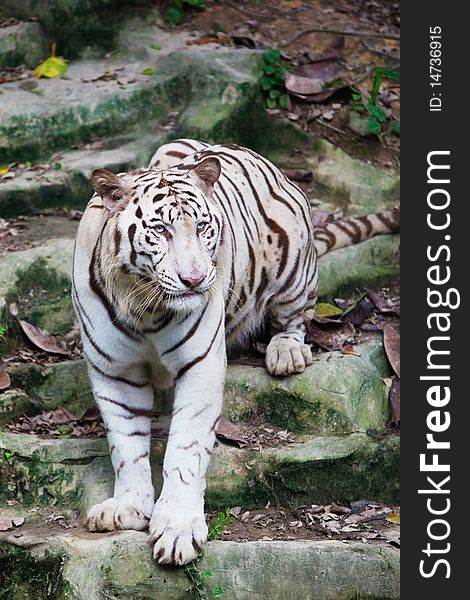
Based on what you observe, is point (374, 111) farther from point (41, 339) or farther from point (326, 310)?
point (41, 339)

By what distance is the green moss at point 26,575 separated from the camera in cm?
430

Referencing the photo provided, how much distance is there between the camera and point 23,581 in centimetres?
440

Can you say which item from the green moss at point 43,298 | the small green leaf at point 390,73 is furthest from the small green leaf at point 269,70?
the green moss at point 43,298

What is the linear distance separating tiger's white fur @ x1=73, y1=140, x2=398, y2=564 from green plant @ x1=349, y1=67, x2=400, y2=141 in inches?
108

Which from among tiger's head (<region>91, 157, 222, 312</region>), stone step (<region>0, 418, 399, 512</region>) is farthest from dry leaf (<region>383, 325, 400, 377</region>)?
tiger's head (<region>91, 157, 222, 312</region>)

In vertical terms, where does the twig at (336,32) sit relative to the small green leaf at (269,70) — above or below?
above

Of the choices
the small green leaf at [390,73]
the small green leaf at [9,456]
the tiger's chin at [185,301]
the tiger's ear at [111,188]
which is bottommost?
the small green leaf at [9,456]

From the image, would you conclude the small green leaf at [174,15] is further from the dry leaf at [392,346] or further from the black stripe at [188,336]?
the black stripe at [188,336]

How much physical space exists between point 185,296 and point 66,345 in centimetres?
183

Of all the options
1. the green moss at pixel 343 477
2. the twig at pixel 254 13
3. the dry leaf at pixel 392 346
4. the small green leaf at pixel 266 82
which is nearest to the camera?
the green moss at pixel 343 477

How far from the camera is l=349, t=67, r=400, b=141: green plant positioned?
24.8 feet

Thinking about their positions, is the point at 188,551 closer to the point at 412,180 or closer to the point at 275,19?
the point at 412,180

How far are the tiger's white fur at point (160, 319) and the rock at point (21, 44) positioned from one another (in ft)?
10.5

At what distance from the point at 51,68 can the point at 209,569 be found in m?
4.58
